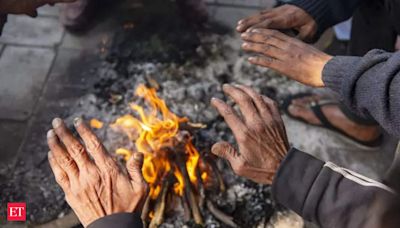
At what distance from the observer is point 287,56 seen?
89.3 inches

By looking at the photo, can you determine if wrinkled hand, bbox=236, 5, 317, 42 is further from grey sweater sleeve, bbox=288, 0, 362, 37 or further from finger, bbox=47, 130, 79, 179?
finger, bbox=47, 130, 79, 179

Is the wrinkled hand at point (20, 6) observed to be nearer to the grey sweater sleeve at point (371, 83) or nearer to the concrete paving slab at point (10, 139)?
the concrete paving slab at point (10, 139)

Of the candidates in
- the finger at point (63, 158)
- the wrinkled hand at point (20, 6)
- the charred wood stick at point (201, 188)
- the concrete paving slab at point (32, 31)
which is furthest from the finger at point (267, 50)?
the concrete paving slab at point (32, 31)

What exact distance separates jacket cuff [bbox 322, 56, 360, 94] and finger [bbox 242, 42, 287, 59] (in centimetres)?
27

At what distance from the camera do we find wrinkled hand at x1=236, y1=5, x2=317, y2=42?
2.55 m

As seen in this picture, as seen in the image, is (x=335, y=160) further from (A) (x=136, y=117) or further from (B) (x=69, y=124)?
(B) (x=69, y=124)

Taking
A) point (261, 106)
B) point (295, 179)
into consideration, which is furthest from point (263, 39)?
point (295, 179)

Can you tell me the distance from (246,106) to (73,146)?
0.86m

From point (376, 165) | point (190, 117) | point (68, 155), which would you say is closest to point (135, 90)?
point (190, 117)

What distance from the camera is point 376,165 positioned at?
3102 millimetres

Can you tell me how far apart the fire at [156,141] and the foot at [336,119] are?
922 millimetres

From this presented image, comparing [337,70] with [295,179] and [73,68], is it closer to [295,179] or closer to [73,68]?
[295,179]

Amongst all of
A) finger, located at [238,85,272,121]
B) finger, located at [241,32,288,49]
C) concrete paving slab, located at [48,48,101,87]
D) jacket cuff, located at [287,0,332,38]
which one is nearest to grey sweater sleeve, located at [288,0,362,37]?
jacket cuff, located at [287,0,332,38]

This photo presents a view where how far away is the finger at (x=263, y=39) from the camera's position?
2316 millimetres
